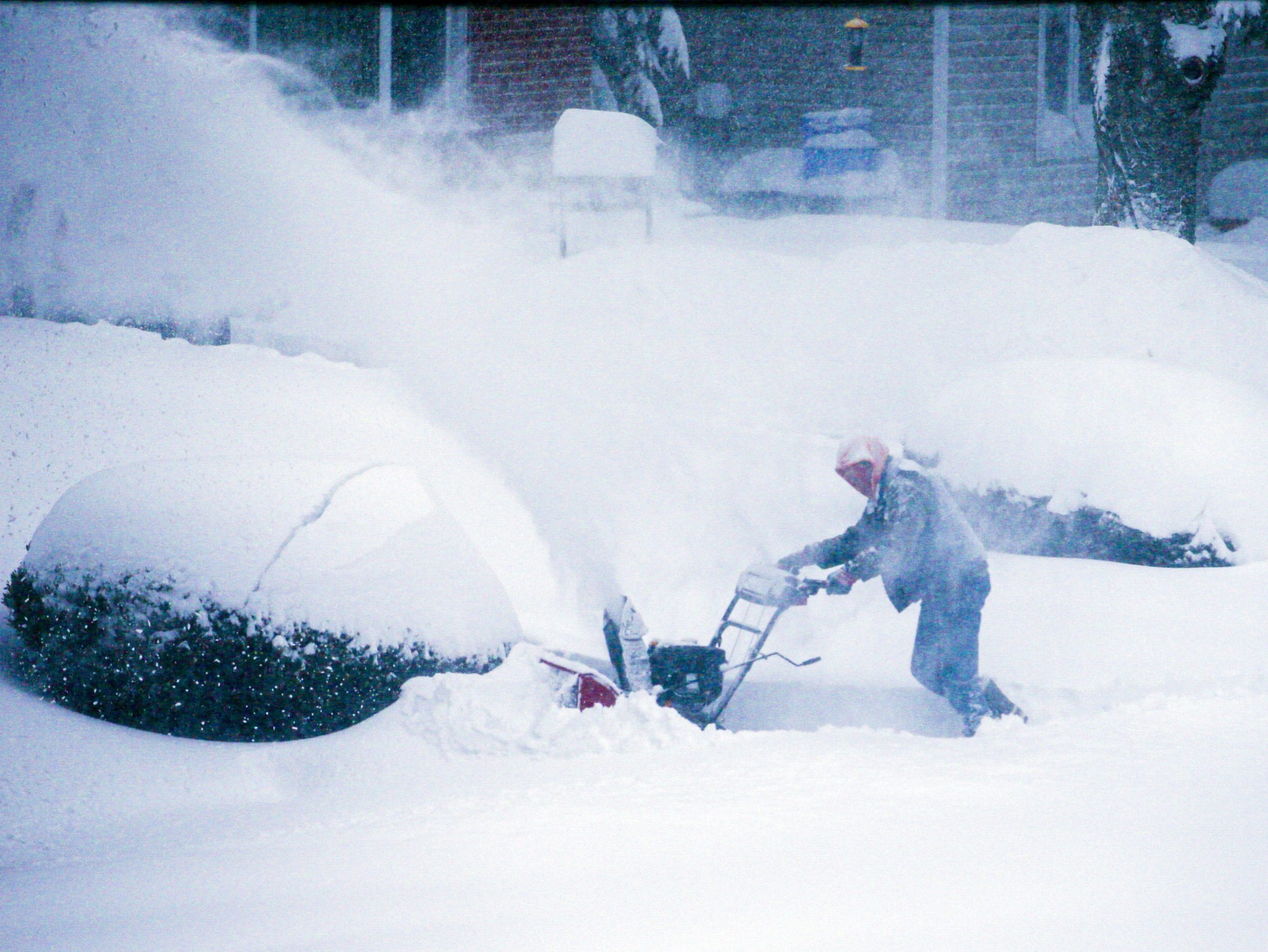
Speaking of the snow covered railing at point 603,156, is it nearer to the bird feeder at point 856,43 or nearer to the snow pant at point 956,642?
the bird feeder at point 856,43

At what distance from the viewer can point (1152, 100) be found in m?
10.1

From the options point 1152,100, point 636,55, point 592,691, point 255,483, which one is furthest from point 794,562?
point 636,55

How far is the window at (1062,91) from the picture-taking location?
15516mm

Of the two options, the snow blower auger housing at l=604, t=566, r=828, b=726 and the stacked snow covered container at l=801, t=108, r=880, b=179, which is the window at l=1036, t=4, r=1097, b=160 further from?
the snow blower auger housing at l=604, t=566, r=828, b=726

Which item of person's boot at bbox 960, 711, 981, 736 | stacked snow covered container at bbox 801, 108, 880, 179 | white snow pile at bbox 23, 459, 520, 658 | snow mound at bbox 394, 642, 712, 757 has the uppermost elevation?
stacked snow covered container at bbox 801, 108, 880, 179

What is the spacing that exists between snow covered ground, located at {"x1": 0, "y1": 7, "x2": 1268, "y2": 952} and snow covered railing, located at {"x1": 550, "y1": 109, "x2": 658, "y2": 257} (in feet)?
2.25

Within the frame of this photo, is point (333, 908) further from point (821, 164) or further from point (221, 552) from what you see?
point (821, 164)

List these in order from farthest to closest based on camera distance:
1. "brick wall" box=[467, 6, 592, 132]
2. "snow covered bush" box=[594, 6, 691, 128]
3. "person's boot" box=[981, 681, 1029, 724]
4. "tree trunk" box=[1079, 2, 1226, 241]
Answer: "snow covered bush" box=[594, 6, 691, 128] → "brick wall" box=[467, 6, 592, 132] → "tree trunk" box=[1079, 2, 1226, 241] → "person's boot" box=[981, 681, 1029, 724]

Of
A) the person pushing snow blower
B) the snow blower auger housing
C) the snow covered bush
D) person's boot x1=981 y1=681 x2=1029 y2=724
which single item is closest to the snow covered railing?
the snow covered bush

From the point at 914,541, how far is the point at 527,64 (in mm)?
11361

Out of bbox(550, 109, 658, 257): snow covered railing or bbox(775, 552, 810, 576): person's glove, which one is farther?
bbox(550, 109, 658, 257): snow covered railing

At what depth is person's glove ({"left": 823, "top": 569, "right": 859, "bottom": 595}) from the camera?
5.17 meters

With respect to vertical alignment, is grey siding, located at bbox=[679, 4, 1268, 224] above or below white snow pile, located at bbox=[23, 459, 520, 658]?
above

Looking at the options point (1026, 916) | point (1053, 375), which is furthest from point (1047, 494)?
point (1026, 916)
